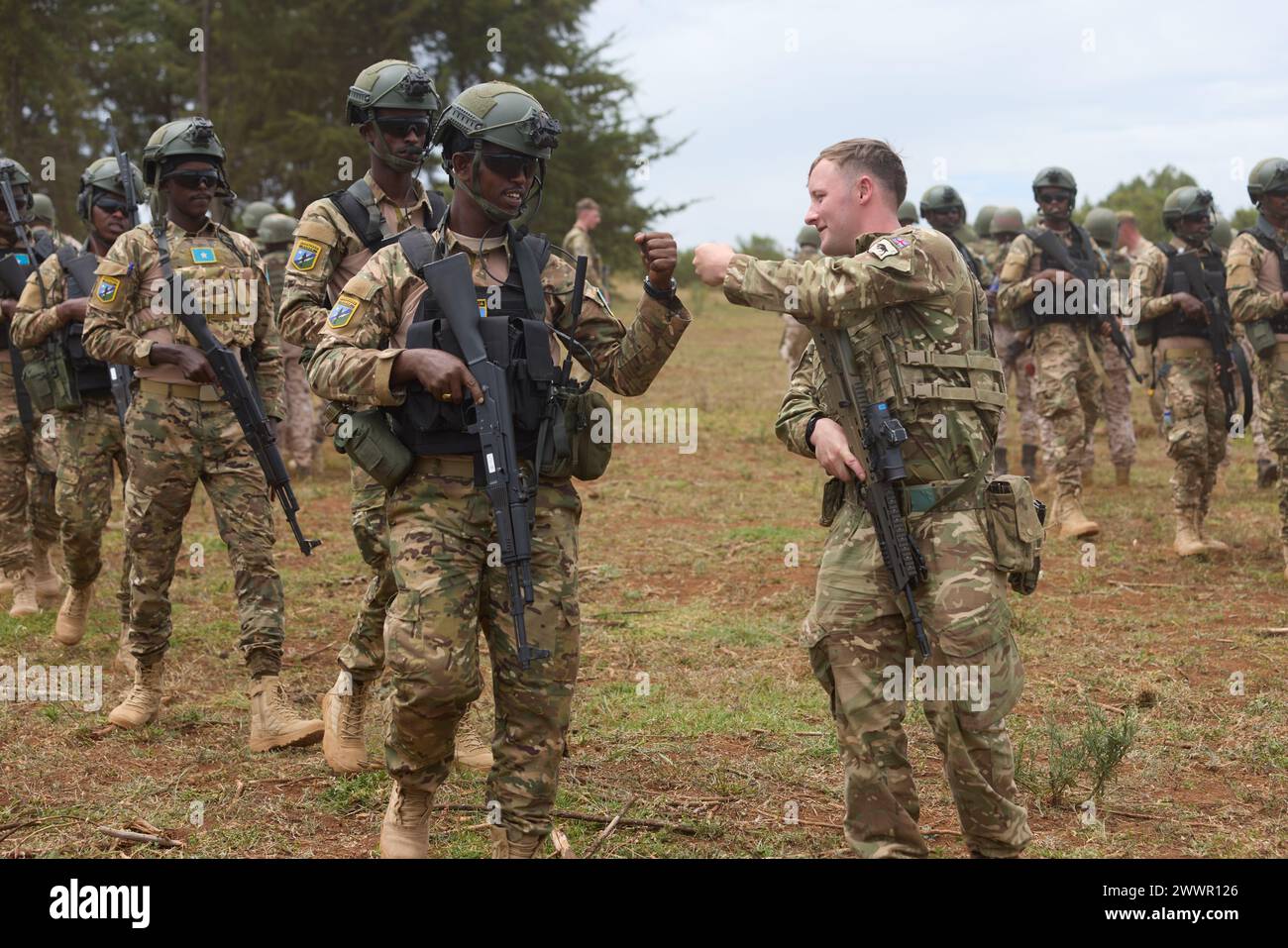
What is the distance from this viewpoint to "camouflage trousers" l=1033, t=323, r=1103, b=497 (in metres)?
10.3

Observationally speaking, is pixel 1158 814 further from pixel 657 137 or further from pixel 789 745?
pixel 657 137

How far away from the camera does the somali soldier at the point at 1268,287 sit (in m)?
8.54

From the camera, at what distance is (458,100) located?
4031 mm

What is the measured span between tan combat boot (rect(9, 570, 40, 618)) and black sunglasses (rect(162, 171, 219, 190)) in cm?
368

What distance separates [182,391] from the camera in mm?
6066

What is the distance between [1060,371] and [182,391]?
6940 mm

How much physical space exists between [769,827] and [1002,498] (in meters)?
1.61

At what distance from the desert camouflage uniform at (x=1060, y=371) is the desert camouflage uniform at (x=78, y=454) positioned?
6.77m

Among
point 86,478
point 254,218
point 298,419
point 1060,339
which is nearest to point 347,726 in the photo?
point 86,478

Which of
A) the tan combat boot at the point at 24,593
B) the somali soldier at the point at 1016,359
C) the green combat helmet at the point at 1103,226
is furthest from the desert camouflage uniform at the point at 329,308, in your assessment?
the green combat helmet at the point at 1103,226

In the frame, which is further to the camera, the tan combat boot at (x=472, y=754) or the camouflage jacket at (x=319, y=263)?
the tan combat boot at (x=472, y=754)

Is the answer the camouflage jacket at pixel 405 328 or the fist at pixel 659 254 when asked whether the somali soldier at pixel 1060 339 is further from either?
the fist at pixel 659 254

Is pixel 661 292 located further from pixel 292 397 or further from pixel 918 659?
pixel 292 397
